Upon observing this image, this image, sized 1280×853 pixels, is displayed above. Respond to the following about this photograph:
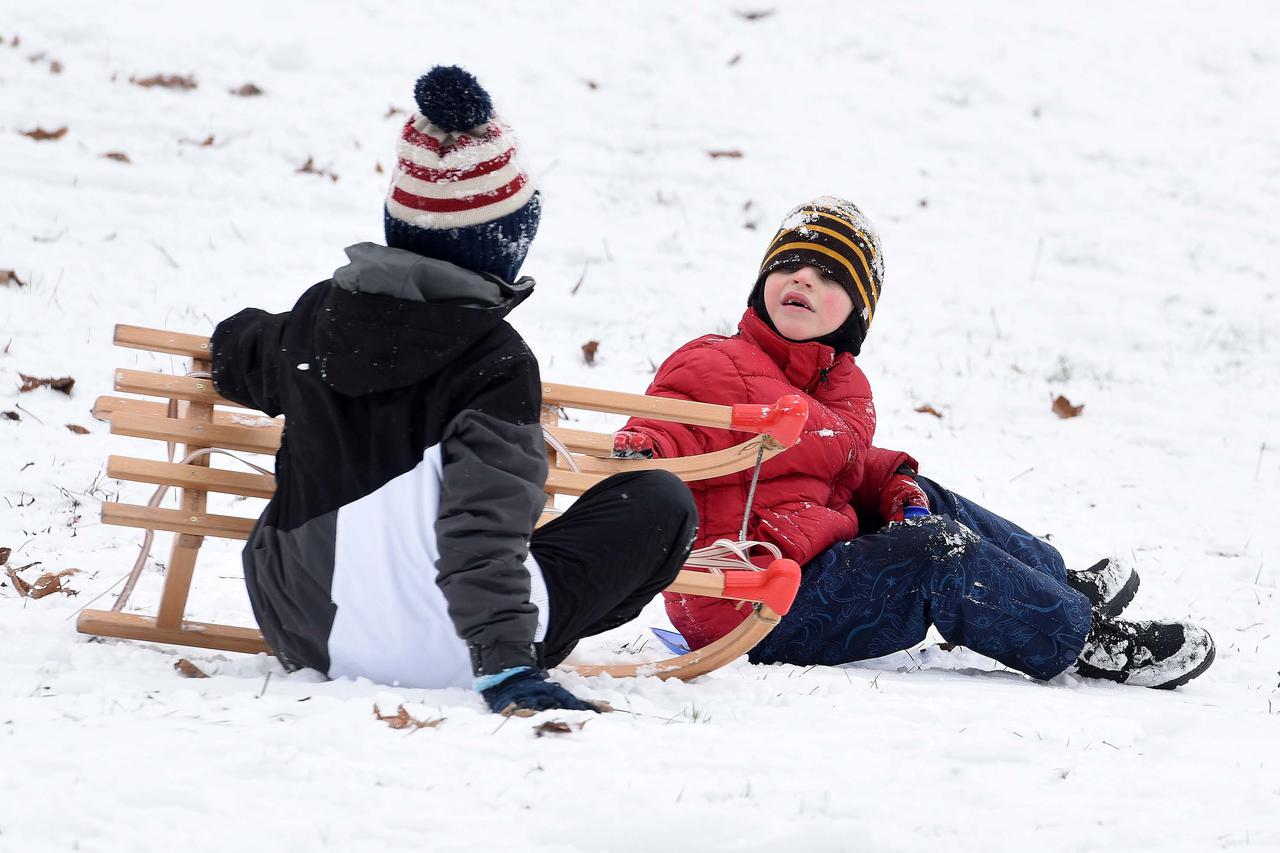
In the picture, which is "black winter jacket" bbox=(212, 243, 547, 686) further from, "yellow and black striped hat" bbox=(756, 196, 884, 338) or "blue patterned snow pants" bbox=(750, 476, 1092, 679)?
"yellow and black striped hat" bbox=(756, 196, 884, 338)

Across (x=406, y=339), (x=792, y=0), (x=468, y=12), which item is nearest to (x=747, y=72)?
(x=792, y=0)

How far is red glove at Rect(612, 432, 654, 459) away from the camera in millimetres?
3469

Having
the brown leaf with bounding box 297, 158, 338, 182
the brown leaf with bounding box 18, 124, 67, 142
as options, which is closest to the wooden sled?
the brown leaf with bounding box 297, 158, 338, 182

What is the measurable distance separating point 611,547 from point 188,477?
98cm

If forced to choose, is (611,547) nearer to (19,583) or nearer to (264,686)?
(264,686)

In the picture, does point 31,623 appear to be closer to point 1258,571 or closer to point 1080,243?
point 1258,571

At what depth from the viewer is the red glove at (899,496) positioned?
367 cm

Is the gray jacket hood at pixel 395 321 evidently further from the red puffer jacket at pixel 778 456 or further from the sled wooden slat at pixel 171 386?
the red puffer jacket at pixel 778 456

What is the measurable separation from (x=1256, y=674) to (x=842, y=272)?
1.67m

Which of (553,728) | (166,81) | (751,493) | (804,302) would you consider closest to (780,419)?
(751,493)

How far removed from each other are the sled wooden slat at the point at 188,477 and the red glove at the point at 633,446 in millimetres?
966

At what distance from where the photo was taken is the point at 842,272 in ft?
12.5

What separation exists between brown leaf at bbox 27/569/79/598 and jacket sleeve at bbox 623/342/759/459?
1546 millimetres

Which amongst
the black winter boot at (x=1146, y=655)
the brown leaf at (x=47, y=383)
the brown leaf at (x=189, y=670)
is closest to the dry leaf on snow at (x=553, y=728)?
the brown leaf at (x=189, y=670)
